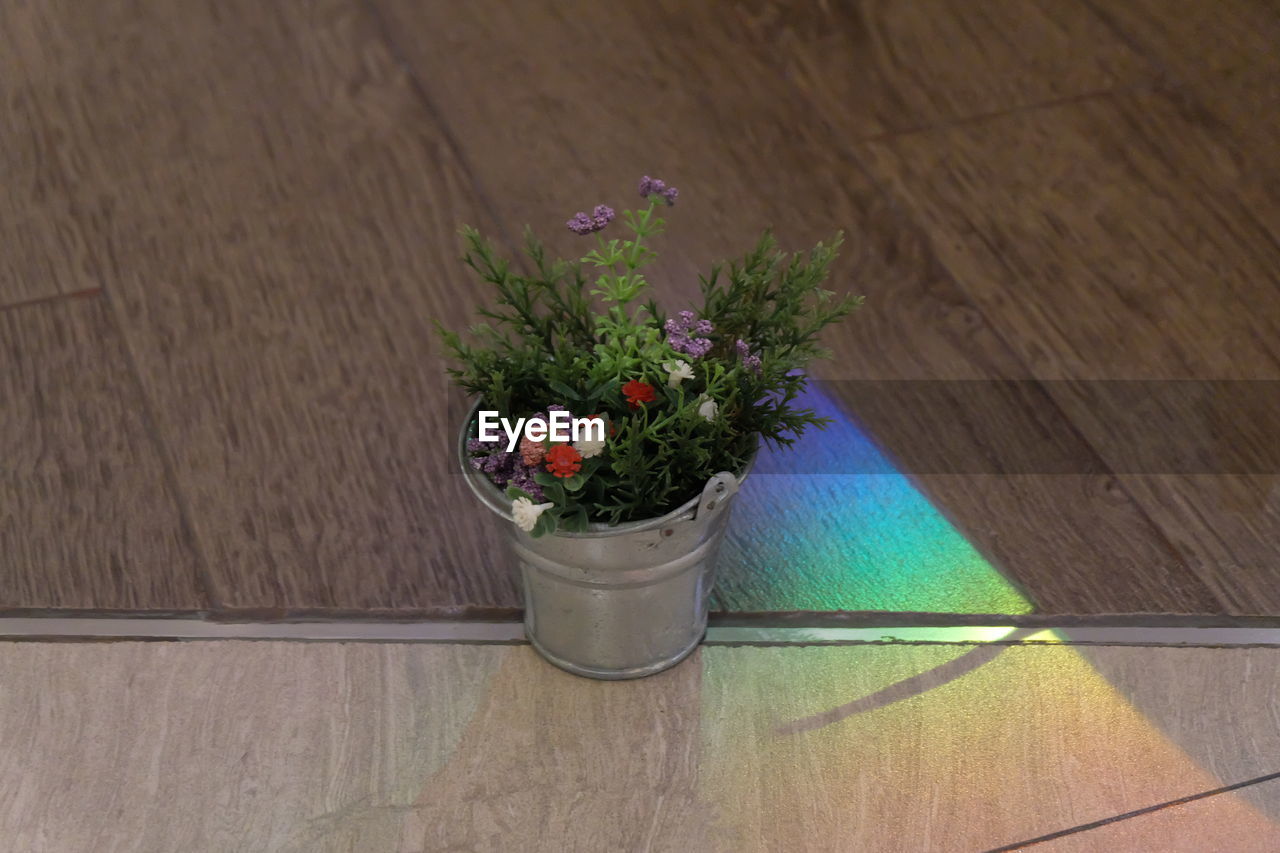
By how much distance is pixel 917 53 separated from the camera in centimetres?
208

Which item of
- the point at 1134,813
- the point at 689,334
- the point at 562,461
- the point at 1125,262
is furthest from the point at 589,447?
the point at 1125,262

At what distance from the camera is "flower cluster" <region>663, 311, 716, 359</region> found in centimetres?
108

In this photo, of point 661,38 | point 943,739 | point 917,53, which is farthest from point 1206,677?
point 661,38

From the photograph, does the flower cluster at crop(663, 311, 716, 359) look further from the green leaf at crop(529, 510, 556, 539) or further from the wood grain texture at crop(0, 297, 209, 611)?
the wood grain texture at crop(0, 297, 209, 611)

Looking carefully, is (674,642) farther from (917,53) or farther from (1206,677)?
(917,53)

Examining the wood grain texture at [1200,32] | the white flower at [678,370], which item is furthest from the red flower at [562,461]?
the wood grain texture at [1200,32]

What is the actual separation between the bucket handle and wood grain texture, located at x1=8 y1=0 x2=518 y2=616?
0.32 m

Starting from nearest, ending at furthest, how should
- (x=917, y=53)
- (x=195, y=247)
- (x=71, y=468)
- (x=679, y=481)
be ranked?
(x=679, y=481) → (x=71, y=468) → (x=195, y=247) → (x=917, y=53)

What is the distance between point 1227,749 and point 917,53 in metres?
1.26

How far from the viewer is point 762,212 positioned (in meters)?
1.80

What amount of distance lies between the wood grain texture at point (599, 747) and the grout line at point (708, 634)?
0.01 metres

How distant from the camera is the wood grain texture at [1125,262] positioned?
1424mm

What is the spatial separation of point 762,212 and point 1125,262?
1.60 ft

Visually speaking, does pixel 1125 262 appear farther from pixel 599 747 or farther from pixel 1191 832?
pixel 599 747
